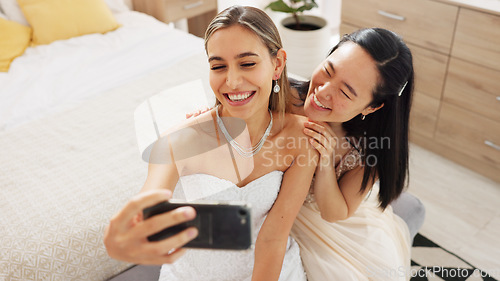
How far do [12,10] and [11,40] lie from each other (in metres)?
0.25

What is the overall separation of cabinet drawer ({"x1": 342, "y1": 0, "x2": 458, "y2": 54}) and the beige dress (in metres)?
1.22

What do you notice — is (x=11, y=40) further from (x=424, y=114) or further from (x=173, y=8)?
(x=424, y=114)

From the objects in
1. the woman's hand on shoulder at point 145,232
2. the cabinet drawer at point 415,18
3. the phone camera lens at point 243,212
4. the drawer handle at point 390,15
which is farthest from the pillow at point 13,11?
the phone camera lens at point 243,212

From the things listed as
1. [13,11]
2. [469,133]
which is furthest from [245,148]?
[13,11]

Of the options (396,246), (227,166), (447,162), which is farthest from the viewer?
(447,162)

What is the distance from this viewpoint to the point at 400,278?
137cm

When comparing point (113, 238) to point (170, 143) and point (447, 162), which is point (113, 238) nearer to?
point (170, 143)

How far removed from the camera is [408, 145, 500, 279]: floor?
2029 millimetres

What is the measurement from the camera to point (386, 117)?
131 cm

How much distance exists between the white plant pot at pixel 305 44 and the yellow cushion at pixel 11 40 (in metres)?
1.60

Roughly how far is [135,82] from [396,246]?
1.43 meters

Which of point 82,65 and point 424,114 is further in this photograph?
point 424,114

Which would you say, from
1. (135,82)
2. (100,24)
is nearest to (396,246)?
(135,82)

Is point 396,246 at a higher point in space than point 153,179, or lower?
lower
